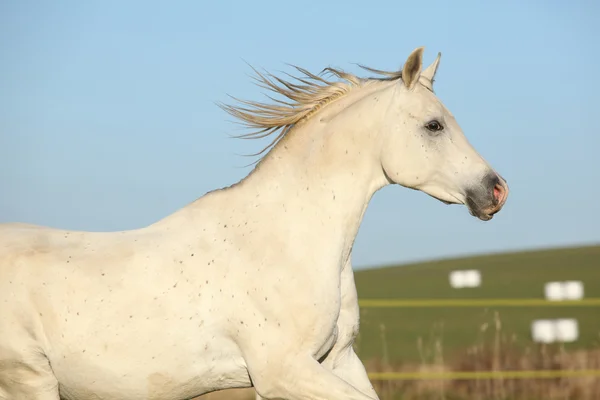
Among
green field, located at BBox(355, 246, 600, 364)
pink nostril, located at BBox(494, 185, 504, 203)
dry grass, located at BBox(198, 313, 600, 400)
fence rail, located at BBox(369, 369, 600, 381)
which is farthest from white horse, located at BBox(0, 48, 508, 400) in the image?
green field, located at BBox(355, 246, 600, 364)

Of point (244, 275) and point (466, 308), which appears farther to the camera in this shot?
point (466, 308)

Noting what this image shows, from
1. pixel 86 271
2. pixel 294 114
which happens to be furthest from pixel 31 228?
pixel 294 114

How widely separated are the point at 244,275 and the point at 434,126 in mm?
1100

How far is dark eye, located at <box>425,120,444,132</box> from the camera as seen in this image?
439 centimetres

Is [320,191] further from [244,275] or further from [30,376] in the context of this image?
[30,376]

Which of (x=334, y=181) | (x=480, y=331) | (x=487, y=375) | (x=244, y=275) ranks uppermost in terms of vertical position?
(x=334, y=181)

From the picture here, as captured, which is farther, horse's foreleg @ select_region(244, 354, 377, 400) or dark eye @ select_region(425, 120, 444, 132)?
dark eye @ select_region(425, 120, 444, 132)

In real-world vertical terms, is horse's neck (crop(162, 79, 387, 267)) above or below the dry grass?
above

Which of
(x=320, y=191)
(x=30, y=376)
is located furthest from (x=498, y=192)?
(x=30, y=376)

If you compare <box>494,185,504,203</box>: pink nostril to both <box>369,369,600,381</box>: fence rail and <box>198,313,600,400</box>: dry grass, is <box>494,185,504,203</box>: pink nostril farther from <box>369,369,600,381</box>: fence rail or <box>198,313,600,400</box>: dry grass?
<box>369,369,600,381</box>: fence rail

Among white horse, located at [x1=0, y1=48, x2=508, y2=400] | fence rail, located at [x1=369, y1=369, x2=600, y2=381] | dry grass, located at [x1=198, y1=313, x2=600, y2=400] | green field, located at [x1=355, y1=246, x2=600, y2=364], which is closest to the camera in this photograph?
white horse, located at [x1=0, y1=48, x2=508, y2=400]

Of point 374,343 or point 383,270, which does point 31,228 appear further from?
point 383,270

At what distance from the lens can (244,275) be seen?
429 cm

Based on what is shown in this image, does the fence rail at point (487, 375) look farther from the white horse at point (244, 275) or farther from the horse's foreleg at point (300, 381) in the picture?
the horse's foreleg at point (300, 381)
